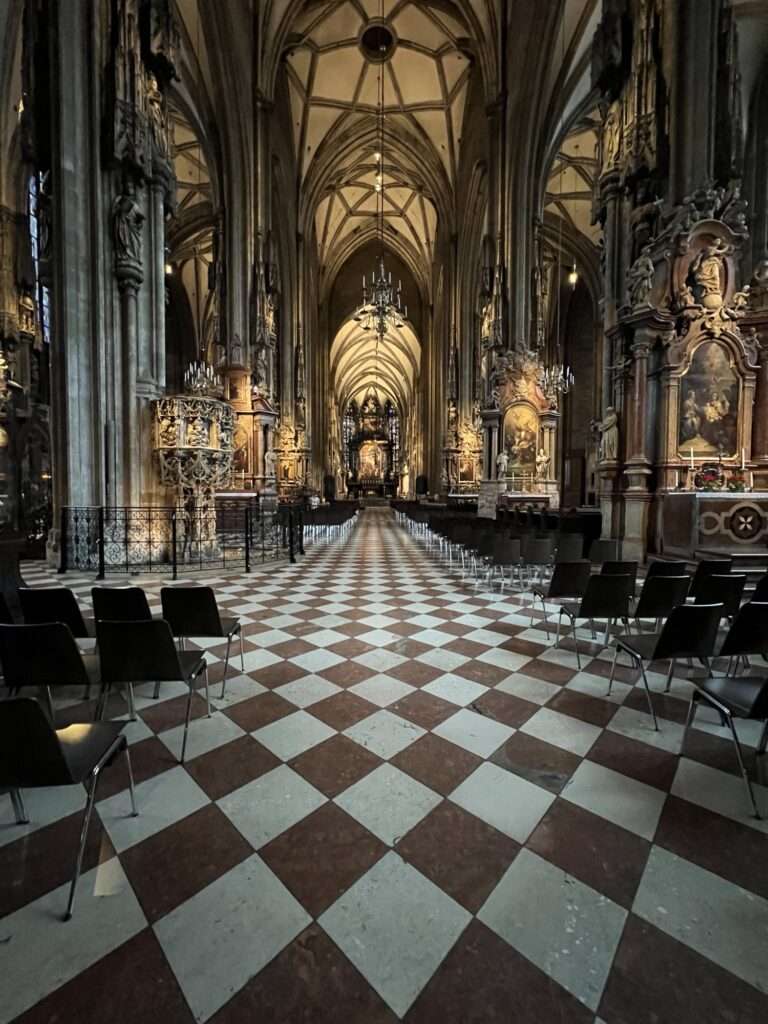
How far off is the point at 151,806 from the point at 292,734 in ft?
2.62

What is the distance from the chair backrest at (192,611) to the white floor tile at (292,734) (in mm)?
759

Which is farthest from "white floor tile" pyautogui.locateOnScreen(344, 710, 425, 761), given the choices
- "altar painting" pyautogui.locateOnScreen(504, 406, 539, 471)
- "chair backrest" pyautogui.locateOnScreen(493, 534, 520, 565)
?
"altar painting" pyautogui.locateOnScreen(504, 406, 539, 471)

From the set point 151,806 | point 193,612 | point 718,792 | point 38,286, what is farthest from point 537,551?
point 38,286

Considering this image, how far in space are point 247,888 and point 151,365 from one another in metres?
9.55

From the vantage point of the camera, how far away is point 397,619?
16.5ft

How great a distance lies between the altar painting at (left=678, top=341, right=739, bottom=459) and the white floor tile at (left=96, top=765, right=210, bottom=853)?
30.1ft

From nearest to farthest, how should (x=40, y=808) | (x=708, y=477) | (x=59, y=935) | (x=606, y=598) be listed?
(x=59, y=935) < (x=40, y=808) < (x=606, y=598) < (x=708, y=477)

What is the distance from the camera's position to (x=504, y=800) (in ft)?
6.76

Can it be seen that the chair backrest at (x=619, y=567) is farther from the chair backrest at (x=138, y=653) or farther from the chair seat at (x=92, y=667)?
the chair seat at (x=92, y=667)

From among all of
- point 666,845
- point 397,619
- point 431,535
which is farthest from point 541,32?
point 666,845

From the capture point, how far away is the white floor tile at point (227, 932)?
4.17 feet

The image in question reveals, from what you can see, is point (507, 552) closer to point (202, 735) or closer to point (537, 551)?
point (537, 551)

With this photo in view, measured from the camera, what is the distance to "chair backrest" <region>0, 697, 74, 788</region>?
143 cm

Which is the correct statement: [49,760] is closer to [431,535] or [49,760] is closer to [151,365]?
[151,365]
